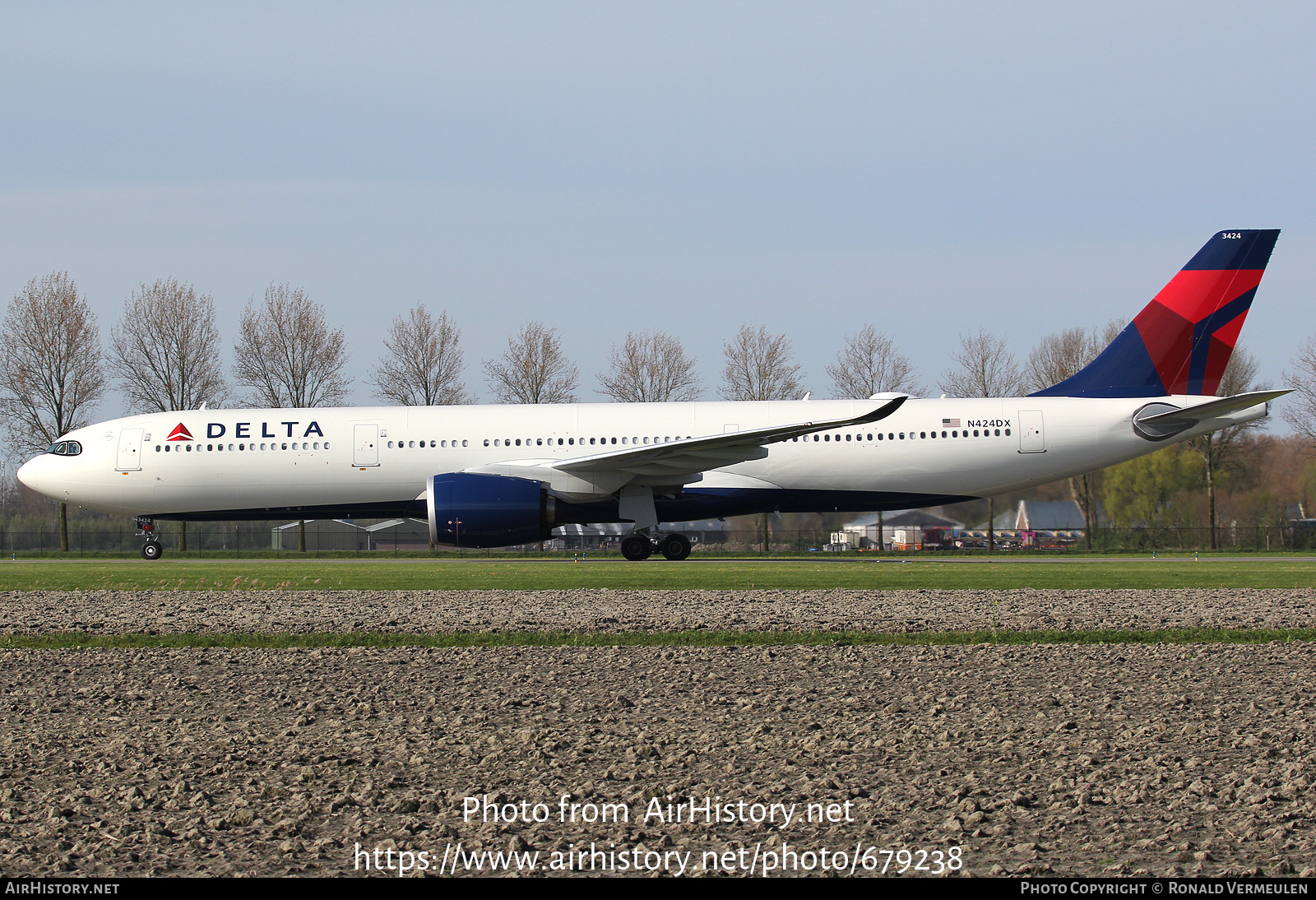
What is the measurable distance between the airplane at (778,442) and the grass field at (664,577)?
2041 millimetres

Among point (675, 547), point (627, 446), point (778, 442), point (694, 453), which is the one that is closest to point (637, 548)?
point (675, 547)

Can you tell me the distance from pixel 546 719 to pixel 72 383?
3637cm

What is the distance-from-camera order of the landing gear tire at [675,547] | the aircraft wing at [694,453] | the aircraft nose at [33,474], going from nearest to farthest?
the aircraft wing at [694,453] < the landing gear tire at [675,547] < the aircraft nose at [33,474]

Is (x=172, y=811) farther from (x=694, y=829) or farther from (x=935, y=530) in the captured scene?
(x=935, y=530)

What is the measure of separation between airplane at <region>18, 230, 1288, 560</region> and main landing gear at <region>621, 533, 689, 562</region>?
0.13ft

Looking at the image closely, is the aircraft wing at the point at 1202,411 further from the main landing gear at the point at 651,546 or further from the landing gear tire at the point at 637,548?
the landing gear tire at the point at 637,548

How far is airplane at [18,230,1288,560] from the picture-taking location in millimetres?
21000

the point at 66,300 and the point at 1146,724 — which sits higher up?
the point at 66,300

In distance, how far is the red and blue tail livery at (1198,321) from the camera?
69.7 ft

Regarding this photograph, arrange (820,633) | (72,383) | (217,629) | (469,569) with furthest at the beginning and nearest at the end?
(72,383), (469,569), (217,629), (820,633)

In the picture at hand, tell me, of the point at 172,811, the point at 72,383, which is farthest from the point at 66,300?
the point at 172,811

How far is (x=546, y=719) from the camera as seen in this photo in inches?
205

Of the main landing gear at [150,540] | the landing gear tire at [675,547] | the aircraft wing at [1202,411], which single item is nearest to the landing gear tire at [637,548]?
the landing gear tire at [675,547]

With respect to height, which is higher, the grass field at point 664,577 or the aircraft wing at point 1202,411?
the aircraft wing at point 1202,411
